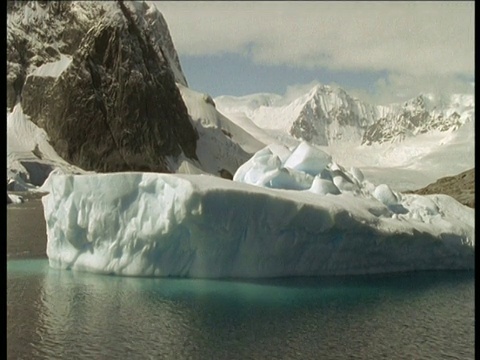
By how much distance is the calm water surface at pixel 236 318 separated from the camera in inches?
376

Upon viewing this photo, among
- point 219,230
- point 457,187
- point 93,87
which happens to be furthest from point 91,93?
point 219,230

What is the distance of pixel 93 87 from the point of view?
90.4m

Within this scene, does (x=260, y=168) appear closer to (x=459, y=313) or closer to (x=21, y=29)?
(x=459, y=313)

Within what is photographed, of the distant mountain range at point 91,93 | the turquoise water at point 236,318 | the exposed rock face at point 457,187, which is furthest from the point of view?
the distant mountain range at point 91,93

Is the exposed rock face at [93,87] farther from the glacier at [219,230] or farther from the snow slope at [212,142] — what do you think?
the glacier at [219,230]

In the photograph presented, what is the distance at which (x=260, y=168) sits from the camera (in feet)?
57.0

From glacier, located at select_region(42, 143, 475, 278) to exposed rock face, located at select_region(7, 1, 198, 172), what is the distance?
7255 centimetres

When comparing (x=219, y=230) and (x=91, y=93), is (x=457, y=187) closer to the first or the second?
(x=219, y=230)

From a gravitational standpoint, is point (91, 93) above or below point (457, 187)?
above

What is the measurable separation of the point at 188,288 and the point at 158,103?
272 ft

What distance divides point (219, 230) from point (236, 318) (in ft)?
10.4

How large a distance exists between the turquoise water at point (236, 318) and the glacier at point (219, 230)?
0.58m

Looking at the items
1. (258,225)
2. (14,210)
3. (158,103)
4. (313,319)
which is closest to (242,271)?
(258,225)

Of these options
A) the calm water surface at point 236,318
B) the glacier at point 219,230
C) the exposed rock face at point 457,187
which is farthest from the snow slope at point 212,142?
the calm water surface at point 236,318
